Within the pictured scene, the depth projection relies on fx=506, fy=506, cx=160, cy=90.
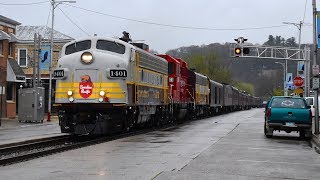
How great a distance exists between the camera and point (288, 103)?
2097 centimetres

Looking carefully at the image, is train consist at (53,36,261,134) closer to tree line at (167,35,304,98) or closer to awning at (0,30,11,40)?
awning at (0,30,11,40)

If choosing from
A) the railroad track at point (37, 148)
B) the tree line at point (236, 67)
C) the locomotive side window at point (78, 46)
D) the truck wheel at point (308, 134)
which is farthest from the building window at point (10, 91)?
the tree line at point (236, 67)

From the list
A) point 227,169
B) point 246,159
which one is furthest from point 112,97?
point 227,169

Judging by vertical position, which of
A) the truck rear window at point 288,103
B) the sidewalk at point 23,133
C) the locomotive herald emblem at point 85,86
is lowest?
the sidewalk at point 23,133

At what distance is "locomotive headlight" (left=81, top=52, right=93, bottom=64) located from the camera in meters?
18.7

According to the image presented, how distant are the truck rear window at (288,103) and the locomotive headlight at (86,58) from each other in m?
7.73

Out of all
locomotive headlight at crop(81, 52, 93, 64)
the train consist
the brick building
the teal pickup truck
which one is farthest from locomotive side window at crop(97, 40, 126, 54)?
the brick building

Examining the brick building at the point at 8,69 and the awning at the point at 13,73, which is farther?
the awning at the point at 13,73

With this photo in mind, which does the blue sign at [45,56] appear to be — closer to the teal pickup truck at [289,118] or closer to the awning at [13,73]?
the awning at [13,73]

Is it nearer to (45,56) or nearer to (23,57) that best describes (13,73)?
(45,56)

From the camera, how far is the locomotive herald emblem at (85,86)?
1842 cm

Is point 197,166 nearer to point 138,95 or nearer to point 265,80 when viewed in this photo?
point 138,95

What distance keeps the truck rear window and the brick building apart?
897 inches

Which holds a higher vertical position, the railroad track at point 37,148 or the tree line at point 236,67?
the tree line at point 236,67
